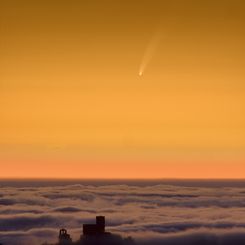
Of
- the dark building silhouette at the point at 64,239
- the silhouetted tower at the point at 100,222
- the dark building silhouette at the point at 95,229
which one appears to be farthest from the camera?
the silhouetted tower at the point at 100,222

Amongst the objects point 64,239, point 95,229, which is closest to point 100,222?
point 95,229

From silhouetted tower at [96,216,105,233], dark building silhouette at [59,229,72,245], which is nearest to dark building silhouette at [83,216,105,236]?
silhouetted tower at [96,216,105,233]

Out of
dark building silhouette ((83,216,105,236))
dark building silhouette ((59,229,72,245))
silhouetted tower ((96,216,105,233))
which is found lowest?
dark building silhouette ((59,229,72,245))

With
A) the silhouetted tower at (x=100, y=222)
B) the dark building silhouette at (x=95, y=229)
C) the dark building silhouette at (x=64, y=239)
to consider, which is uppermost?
the silhouetted tower at (x=100, y=222)

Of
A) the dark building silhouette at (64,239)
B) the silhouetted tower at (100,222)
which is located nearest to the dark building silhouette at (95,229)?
the silhouetted tower at (100,222)

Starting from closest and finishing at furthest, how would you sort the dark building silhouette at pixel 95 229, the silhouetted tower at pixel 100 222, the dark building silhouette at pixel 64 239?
the dark building silhouette at pixel 95 229, the dark building silhouette at pixel 64 239, the silhouetted tower at pixel 100 222

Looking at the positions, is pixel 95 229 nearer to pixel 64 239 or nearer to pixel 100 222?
pixel 100 222

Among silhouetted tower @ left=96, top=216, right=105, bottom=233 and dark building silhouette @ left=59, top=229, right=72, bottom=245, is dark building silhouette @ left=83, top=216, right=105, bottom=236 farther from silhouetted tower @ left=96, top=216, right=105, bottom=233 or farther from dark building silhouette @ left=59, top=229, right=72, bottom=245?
dark building silhouette @ left=59, top=229, right=72, bottom=245

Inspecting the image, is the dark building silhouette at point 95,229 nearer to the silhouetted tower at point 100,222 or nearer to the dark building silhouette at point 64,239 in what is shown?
the silhouetted tower at point 100,222

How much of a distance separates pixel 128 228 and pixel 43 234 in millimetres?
8621

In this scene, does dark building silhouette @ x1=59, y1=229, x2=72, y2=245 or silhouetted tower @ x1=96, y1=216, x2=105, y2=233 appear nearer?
dark building silhouette @ x1=59, y1=229, x2=72, y2=245

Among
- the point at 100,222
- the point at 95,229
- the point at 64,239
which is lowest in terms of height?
the point at 64,239

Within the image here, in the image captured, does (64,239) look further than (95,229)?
Yes

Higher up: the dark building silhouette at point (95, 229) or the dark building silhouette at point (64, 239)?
the dark building silhouette at point (95, 229)
